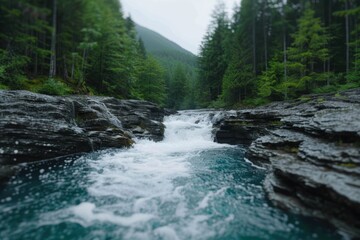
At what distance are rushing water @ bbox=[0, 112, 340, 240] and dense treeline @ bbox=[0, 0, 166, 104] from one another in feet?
41.3

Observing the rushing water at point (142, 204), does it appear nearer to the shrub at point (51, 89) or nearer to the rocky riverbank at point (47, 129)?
the rocky riverbank at point (47, 129)

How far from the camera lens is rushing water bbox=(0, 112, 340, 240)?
5.88 metres

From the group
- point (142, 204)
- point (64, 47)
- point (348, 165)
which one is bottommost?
point (142, 204)

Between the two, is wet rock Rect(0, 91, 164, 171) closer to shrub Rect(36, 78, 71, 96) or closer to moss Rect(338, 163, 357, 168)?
shrub Rect(36, 78, 71, 96)

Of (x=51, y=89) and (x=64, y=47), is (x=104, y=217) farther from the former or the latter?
(x=64, y=47)

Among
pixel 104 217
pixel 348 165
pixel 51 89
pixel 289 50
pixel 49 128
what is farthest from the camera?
pixel 289 50

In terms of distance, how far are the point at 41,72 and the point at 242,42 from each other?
30730 millimetres

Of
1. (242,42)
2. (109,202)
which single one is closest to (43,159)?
(109,202)

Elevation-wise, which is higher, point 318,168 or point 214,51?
point 214,51

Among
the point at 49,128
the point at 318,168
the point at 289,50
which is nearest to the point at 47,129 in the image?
the point at 49,128

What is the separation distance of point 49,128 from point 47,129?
0.47ft

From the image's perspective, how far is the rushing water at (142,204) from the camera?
19.3 feet

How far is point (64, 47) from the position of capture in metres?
26.7

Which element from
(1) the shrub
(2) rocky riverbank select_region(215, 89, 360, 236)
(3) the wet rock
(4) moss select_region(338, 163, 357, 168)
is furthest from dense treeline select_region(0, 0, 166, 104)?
(4) moss select_region(338, 163, 357, 168)
